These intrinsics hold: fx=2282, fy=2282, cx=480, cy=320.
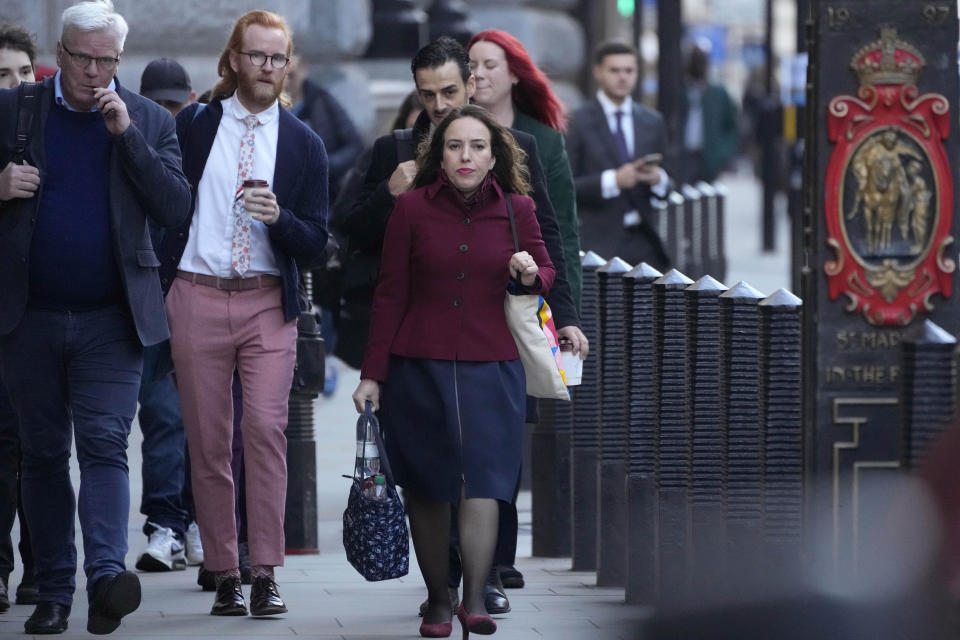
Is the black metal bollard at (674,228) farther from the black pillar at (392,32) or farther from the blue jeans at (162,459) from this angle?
the blue jeans at (162,459)

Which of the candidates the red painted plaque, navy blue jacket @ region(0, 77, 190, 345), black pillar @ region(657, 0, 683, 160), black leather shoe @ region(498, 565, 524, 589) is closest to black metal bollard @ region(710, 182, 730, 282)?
black pillar @ region(657, 0, 683, 160)

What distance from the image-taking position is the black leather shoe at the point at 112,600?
20.5ft

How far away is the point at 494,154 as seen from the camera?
21.6 ft

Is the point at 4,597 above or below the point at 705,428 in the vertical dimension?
below

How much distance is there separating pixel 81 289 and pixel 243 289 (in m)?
0.62

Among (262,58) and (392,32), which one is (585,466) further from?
(392,32)

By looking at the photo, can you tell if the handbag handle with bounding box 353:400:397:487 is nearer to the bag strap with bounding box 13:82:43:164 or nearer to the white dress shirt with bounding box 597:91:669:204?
the bag strap with bounding box 13:82:43:164

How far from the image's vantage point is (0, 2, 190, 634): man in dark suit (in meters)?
6.33

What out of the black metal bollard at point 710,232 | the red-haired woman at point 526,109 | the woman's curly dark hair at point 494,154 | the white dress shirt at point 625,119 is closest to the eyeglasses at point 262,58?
the woman's curly dark hair at point 494,154

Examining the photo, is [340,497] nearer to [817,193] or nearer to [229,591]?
[229,591]

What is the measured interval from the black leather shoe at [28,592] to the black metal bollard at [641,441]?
1.86m

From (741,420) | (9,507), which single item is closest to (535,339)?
(741,420)

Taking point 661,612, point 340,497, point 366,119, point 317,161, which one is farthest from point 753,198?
point 661,612

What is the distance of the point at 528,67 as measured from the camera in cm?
784
